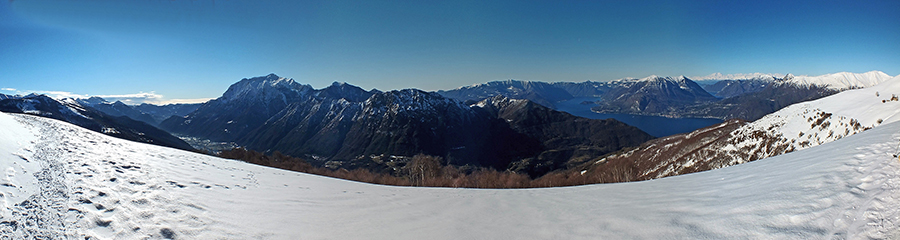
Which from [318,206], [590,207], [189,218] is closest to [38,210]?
[189,218]

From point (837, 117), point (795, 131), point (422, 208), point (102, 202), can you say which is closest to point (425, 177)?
point (422, 208)

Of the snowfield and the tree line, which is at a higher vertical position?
the snowfield

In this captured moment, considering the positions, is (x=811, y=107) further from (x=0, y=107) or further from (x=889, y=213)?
(x=0, y=107)

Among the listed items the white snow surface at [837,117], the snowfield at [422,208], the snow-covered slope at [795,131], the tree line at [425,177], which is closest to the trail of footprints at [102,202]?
the snowfield at [422,208]

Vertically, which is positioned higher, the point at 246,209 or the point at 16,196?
the point at 16,196

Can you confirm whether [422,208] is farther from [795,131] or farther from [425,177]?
[795,131]

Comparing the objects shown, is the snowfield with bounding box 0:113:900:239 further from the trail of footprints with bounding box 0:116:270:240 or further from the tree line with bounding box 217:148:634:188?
the tree line with bounding box 217:148:634:188

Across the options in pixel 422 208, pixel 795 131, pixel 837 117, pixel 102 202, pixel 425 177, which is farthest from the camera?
pixel 425 177

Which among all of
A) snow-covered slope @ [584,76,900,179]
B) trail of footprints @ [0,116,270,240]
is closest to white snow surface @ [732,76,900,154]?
snow-covered slope @ [584,76,900,179]
